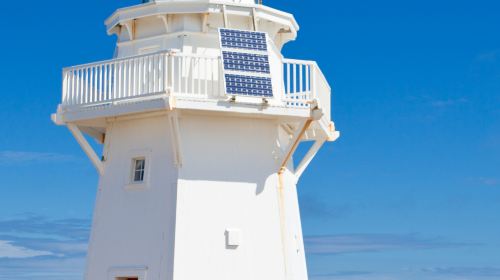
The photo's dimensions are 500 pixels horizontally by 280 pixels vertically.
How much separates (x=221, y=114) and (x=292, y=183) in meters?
2.98

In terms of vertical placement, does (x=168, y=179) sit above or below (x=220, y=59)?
below

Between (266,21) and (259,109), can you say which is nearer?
(259,109)

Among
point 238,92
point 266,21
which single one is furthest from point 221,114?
point 266,21

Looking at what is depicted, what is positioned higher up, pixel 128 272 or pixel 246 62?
pixel 246 62

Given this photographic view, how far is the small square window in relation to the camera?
75.3 ft

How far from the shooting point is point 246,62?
2220 centimetres

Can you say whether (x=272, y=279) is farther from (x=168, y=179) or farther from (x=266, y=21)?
(x=266, y=21)

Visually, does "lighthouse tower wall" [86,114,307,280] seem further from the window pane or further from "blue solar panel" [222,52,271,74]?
"blue solar panel" [222,52,271,74]

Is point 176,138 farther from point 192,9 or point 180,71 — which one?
point 192,9

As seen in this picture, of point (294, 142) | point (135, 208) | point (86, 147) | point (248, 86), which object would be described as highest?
point (248, 86)

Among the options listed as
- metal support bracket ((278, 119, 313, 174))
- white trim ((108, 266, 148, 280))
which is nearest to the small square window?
white trim ((108, 266, 148, 280))

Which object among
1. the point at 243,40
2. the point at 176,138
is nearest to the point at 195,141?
the point at 176,138

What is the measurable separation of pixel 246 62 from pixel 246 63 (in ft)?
0.09

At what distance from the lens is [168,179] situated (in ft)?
73.1
